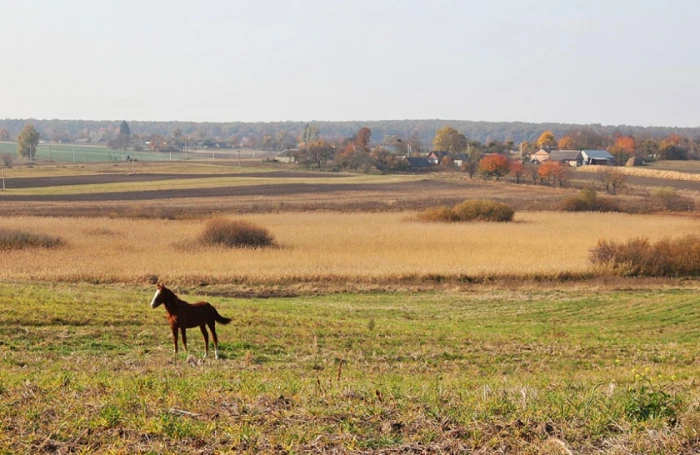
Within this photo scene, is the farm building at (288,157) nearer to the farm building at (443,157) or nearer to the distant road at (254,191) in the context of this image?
the farm building at (443,157)

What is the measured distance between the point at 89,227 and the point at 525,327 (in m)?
42.5

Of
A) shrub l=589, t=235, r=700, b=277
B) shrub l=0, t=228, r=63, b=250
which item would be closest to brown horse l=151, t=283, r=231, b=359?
shrub l=589, t=235, r=700, b=277

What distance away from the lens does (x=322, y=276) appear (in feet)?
121

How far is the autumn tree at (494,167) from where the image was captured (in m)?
130

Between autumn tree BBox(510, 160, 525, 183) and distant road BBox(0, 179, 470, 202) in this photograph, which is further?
autumn tree BBox(510, 160, 525, 183)

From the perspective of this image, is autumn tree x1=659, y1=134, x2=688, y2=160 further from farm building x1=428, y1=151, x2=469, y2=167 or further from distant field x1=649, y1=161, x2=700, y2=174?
farm building x1=428, y1=151, x2=469, y2=167

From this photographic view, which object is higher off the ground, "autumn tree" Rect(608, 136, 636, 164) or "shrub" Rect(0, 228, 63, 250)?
"autumn tree" Rect(608, 136, 636, 164)

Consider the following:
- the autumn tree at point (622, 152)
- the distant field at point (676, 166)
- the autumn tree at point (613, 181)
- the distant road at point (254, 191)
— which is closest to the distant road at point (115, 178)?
the distant road at point (254, 191)

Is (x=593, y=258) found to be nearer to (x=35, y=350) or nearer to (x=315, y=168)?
(x=35, y=350)

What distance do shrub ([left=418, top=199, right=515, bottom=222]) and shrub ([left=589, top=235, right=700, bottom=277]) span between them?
28369mm

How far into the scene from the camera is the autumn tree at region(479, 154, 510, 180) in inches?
5108

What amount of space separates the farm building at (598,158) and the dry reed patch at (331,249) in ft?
344

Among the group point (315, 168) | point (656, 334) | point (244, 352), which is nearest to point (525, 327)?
point (656, 334)

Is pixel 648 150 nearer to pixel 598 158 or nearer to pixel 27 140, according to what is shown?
pixel 598 158
